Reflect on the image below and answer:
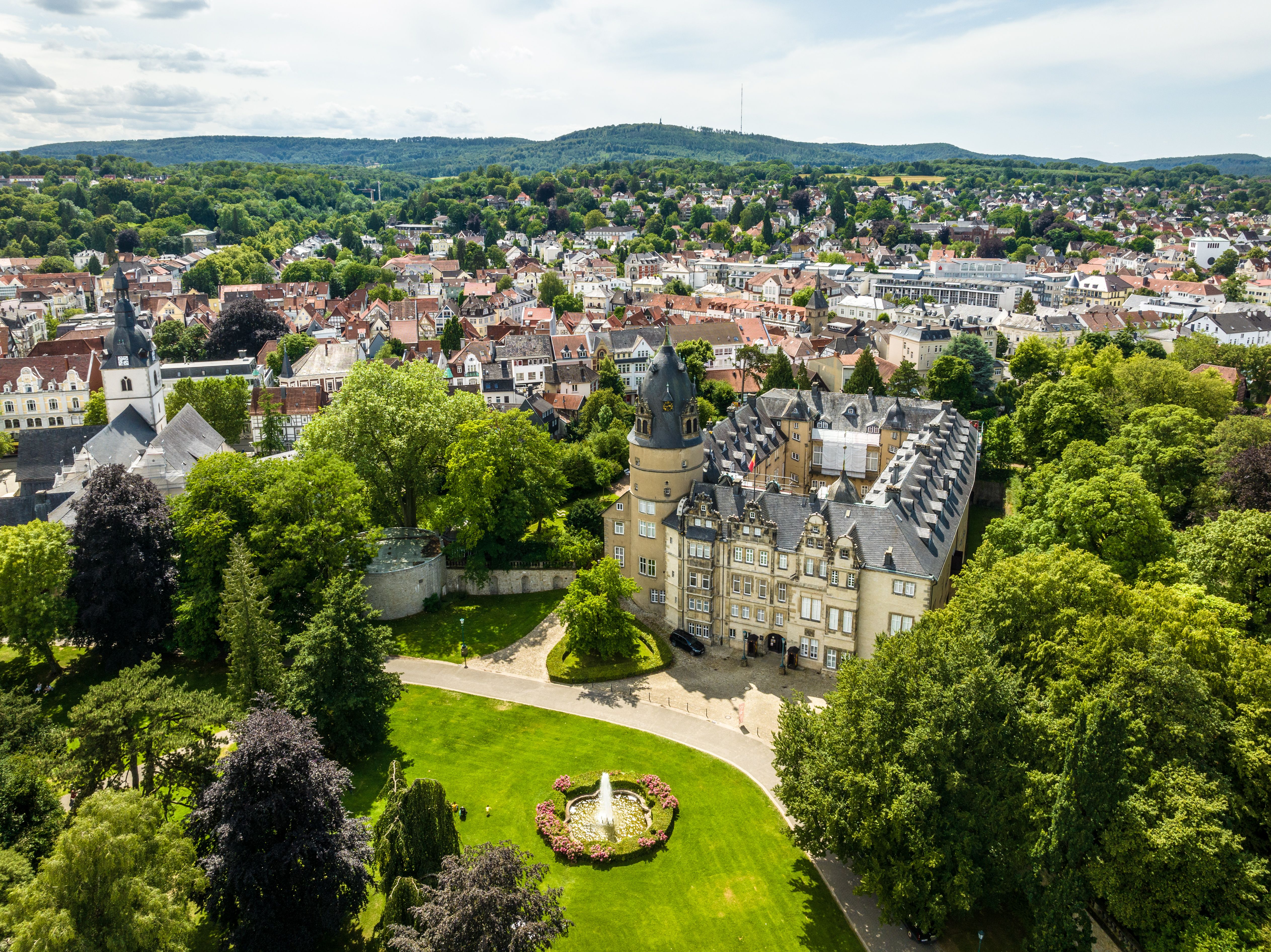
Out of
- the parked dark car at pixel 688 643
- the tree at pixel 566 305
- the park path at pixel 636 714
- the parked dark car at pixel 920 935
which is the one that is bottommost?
the parked dark car at pixel 920 935

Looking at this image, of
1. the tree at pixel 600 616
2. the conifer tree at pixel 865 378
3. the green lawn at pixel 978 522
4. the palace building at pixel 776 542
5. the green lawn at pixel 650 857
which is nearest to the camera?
the green lawn at pixel 650 857

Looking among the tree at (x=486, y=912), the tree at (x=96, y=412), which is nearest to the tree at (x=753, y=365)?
the tree at (x=96, y=412)

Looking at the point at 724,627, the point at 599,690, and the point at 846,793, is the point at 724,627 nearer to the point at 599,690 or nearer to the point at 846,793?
the point at 599,690

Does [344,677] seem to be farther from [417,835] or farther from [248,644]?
[417,835]

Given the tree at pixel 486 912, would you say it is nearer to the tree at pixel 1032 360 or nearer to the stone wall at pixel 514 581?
the stone wall at pixel 514 581

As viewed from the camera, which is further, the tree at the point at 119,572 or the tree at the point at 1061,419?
the tree at the point at 1061,419

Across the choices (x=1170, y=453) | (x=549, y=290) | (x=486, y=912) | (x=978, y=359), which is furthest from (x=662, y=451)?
(x=549, y=290)

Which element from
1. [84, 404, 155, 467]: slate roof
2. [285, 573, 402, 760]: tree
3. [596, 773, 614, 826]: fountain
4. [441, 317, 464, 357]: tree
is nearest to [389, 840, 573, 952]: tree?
[596, 773, 614, 826]: fountain

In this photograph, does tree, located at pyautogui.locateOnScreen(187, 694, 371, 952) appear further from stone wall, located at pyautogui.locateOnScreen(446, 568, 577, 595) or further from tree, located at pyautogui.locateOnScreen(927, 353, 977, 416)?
tree, located at pyautogui.locateOnScreen(927, 353, 977, 416)
